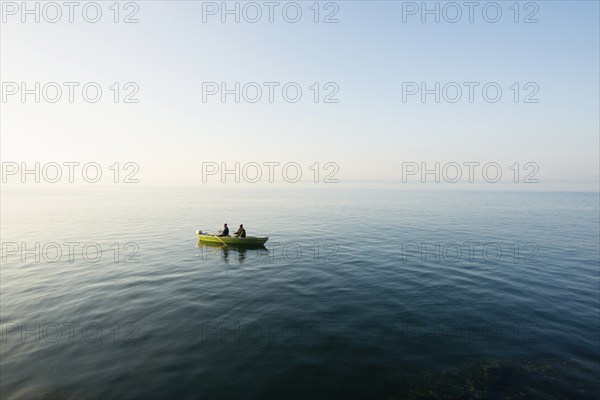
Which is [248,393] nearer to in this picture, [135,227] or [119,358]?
[119,358]

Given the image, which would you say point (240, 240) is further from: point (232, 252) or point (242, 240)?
point (232, 252)

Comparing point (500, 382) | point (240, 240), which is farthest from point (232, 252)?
point (500, 382)

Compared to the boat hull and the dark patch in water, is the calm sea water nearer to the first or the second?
the dark patch in water

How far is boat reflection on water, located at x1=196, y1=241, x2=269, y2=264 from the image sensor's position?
31.5 metres

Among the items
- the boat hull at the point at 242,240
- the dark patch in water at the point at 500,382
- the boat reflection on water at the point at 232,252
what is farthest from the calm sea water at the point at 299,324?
the boat hull at the point at 242,240

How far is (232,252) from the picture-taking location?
113 ft

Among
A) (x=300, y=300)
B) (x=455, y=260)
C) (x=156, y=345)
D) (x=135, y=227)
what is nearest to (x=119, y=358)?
(x=156, y=345)

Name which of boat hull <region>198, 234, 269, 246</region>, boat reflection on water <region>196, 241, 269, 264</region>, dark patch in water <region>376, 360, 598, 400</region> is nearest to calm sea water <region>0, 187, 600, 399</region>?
dark patch in water <region>376, 360, 598, 400</region>

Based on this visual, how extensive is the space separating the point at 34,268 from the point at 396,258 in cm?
3585

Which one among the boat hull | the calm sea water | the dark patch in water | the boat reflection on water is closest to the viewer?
the dark patch in water

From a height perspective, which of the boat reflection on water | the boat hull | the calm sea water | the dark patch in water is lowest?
the dark patch in water

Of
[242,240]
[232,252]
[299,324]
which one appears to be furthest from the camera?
[242,240]

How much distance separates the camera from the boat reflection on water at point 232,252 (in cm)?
3146

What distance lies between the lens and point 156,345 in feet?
47.1
